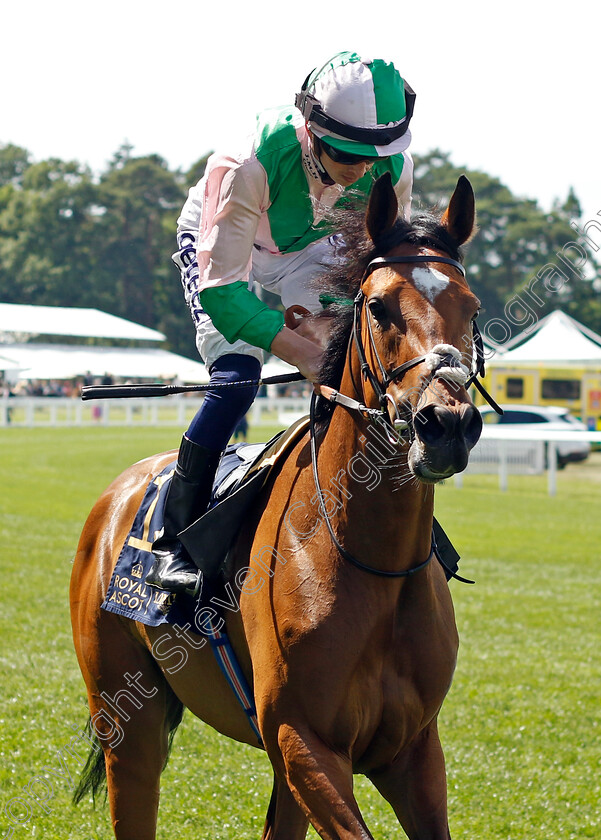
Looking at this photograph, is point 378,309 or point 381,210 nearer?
point 378,309

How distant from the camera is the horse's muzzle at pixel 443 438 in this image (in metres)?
2.23

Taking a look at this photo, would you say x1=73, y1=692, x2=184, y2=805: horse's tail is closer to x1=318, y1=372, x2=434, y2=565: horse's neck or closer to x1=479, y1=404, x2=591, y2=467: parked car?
x1=318, y1=372, x2=434, y2=565: horse's neck

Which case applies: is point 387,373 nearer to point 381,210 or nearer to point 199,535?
point 381,210

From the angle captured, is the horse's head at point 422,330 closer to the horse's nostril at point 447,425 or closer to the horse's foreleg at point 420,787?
the horse's nostril at point 447,425

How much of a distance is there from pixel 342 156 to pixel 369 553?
49.2 inches

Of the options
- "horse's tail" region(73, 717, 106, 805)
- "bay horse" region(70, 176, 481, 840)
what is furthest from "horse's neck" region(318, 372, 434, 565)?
"horse's tail" region(73, 717, 106, 805)

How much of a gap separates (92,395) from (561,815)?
2.97 meters

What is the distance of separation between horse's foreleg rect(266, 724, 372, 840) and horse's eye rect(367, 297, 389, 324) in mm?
1133

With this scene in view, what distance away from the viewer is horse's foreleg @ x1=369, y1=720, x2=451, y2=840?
2.73m

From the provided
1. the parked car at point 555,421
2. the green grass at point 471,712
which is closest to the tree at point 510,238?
the parked car at point 555,421

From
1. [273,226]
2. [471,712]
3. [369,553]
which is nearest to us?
[369,553]

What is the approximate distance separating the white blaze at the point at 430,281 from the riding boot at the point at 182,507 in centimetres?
113

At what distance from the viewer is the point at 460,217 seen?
2805mm

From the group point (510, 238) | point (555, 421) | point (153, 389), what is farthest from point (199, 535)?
point (510, 238)
